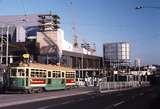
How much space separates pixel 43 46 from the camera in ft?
497

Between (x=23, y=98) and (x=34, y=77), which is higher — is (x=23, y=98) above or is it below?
below

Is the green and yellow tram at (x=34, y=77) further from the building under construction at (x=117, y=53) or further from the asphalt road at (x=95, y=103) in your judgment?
the building under construction at (x=117, y=53)

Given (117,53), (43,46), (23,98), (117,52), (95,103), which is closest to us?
(95,103)

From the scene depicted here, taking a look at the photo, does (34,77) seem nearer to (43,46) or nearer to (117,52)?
(43,46)

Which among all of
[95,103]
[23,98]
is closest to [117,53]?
[23,98]

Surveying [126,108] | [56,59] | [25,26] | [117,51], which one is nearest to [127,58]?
[117,51]

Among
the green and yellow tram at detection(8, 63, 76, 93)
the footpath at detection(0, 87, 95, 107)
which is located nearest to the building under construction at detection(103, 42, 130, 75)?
the green and yellow tram at detection(8, 63, 76, 93)

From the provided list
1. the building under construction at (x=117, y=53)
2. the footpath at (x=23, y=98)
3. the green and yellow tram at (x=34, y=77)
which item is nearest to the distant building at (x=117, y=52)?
the building under construction at (x=117, y=53)

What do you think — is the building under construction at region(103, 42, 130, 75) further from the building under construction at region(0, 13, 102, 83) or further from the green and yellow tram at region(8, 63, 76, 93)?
the green and yellow tram at region(8, 63, 76, 93)

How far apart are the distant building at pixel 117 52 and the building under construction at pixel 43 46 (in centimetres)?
712

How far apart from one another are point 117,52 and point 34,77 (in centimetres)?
11967

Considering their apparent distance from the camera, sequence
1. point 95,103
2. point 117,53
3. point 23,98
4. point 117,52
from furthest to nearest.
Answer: point 117,53
point 117,52
point 23,98
point 95,103

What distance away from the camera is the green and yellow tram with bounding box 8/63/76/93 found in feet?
147

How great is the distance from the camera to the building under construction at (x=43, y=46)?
452 ft
